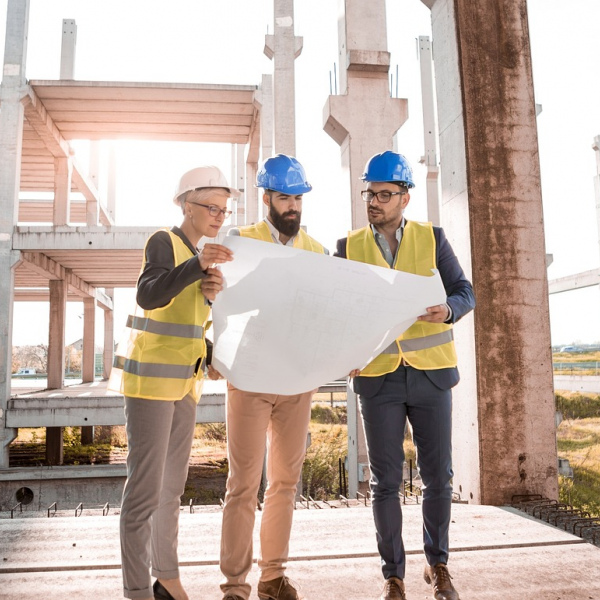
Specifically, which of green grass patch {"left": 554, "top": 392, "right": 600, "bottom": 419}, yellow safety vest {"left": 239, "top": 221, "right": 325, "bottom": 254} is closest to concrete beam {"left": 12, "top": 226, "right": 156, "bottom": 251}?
yellow safety vest {"left": 239, "top": 221, "right": 325, "bottom": 254}

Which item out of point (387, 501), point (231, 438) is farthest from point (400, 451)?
point (231, 438)

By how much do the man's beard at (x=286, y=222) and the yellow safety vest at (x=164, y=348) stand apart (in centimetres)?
45

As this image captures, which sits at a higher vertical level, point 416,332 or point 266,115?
Answer: point 266,115

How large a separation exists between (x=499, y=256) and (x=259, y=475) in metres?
2.65

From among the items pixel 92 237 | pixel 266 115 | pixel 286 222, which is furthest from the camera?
pixel 92 237

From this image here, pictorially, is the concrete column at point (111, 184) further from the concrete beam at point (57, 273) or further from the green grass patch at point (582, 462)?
the green grass patch at point (582, 462)

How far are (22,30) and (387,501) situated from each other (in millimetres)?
16998

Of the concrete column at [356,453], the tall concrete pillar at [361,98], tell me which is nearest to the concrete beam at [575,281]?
the concrete column at [356,453]

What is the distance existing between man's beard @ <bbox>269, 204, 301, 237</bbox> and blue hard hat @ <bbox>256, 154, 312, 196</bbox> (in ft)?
0.31

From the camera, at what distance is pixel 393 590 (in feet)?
7.61

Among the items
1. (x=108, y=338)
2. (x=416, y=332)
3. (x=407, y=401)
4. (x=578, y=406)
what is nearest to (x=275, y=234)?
(x=416, y=332)

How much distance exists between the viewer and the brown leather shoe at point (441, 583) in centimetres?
233

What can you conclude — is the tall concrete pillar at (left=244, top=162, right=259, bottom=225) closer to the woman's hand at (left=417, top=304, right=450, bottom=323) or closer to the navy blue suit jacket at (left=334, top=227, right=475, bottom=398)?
the navy blue suit jacket at (left=334, top=227, right=475, bottom=398)

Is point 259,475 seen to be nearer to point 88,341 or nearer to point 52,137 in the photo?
point 52,137
